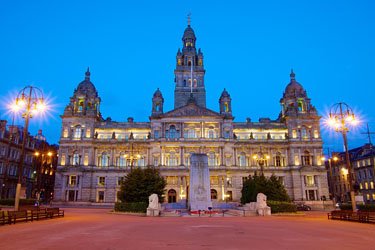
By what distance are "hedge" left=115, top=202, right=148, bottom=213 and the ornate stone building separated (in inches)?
1167

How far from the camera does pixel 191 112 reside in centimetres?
7125

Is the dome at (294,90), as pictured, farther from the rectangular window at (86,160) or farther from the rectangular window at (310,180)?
the rectangular window at (86,160)

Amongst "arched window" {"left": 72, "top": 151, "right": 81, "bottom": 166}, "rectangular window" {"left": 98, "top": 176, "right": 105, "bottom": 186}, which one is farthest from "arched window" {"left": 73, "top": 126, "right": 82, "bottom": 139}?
"rectangular window" {"left": 98, "top": 176, "right": 105, "bottom": 186}

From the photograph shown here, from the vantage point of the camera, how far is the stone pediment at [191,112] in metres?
70.9

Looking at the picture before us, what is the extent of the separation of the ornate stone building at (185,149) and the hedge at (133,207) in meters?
29.6

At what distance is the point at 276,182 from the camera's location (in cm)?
3906

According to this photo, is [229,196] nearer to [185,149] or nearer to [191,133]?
[185,149]

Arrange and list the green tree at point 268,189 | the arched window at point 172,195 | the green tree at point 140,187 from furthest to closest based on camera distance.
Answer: the arched window at point 172,195
the green tree at point 268,189
the green tree at point 140,187

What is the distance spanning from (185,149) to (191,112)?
28.8ft

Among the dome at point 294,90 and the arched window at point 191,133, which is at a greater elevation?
the dome at point 294,90

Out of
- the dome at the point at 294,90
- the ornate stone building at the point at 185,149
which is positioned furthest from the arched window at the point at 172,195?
the dome at the point at 294,90

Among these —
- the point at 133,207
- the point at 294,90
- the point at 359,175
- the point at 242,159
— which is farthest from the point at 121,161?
the point at 359,175

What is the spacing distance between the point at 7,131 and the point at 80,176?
62.5 ft

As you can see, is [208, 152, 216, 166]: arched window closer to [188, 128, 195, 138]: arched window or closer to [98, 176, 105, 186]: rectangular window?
[188, 128, 195, 138]: arched window
